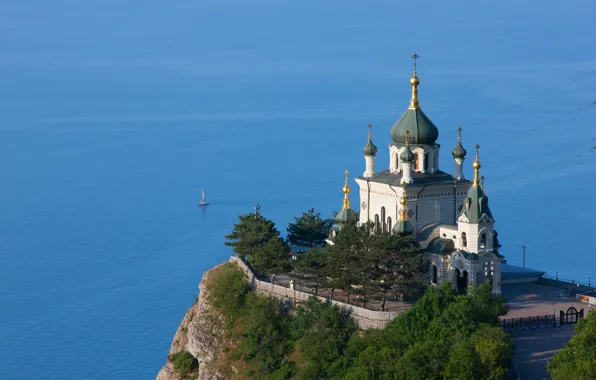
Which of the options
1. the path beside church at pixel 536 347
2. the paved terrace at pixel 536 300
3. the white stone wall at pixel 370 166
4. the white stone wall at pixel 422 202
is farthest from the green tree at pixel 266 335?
the path beside church at pixel 536 347

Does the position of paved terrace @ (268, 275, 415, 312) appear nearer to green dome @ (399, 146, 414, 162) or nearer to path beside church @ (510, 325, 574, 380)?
path beside church @ (510, 325, 574, 380)

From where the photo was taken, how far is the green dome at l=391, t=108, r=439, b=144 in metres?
37.2

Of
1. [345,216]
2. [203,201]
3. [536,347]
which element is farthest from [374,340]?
[203,201]

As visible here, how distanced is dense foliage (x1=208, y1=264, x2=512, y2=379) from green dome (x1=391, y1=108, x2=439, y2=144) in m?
5.74

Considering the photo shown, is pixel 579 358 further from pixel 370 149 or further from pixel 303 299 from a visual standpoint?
pixel 370 149

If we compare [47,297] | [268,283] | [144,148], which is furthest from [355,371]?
[144,148]

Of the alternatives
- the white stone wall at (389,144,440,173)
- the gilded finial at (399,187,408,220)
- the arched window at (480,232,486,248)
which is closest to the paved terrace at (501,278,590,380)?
the arched window at (480,232,486,248)

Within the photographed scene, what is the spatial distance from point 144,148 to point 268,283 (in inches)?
1924

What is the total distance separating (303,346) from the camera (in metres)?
34.0

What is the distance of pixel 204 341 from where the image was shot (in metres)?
37.7

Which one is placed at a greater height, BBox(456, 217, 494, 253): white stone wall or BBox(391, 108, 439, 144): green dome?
BBox(391, 108, 439, 144): green dome

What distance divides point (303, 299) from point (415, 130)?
5870 millimetres

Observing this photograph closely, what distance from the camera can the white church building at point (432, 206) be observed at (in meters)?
34.9

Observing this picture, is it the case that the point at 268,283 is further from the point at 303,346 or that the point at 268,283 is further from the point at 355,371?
the point at 355,371
